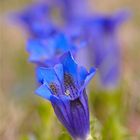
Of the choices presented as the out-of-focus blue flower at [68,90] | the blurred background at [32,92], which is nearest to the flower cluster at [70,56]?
the out-of-focus blue flower at [68,90]

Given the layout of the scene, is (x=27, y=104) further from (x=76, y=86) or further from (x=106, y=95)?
(x=76, y=86)

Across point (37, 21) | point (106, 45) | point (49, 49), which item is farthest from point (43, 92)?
point (106, 45)

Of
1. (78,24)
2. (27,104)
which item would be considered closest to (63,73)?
(27,104)

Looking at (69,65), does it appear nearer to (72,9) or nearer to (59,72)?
(59,72)

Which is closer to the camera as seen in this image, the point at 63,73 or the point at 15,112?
the point at 63,73

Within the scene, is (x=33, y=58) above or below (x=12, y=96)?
below

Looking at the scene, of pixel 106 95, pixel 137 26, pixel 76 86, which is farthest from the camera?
pixel 137 26

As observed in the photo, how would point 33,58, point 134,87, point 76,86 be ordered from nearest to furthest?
1. point 76,86
2. point 33,58
3. point 134,87

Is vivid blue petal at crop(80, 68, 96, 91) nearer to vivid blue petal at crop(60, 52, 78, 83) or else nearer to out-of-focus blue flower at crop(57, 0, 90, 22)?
vivid blue petal at crop(60, 52, 78, 83)
